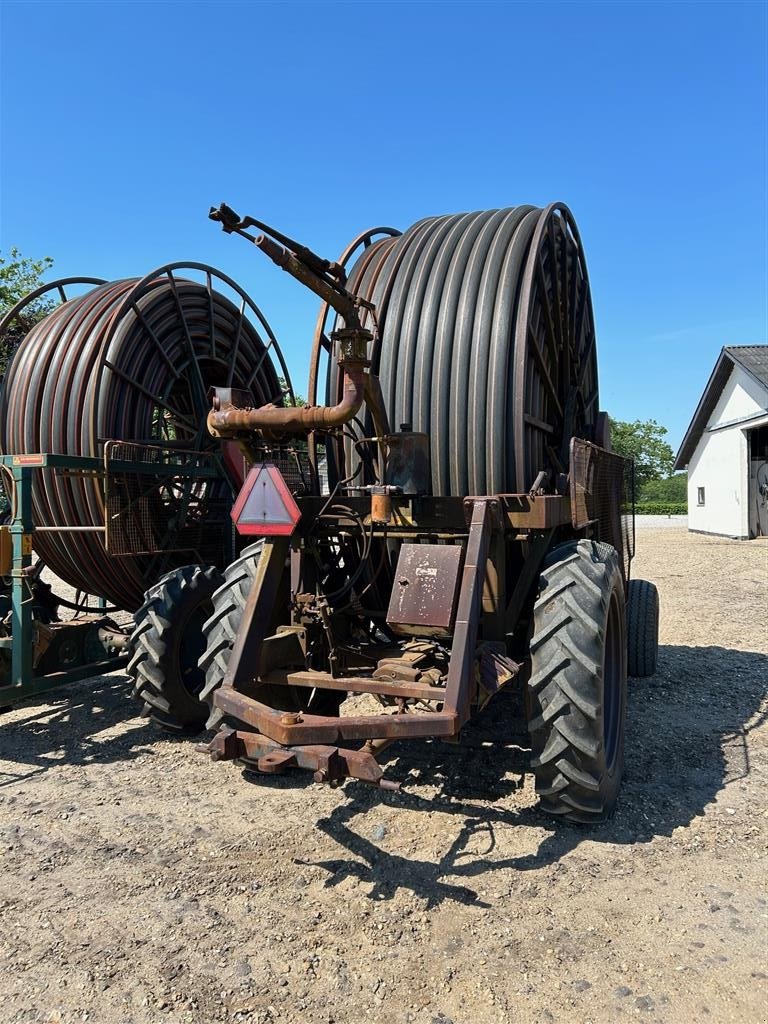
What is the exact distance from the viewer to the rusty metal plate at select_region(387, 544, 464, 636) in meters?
3.95

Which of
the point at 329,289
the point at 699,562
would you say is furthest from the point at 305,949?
the point at 699,562

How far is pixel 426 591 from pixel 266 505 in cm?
105

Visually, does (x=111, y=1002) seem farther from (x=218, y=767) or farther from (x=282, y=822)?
(x=218, y=767)

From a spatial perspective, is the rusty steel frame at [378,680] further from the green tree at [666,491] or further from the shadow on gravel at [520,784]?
the green tree at [666,491]

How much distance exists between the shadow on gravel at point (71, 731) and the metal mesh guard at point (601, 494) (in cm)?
350

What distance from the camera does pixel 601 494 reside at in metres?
5.84

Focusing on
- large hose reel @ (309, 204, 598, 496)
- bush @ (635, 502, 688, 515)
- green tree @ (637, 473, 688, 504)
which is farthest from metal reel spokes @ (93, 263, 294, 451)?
green tree @ (637, 473, 688, 504)

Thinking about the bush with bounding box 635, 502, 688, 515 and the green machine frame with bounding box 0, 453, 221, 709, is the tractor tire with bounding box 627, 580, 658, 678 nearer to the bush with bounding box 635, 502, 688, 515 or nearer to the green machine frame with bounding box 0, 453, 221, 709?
the green machine frame with bounding box 0, 453, 221, 709

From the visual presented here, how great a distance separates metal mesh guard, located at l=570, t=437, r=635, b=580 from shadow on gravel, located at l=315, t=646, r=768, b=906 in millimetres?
1363

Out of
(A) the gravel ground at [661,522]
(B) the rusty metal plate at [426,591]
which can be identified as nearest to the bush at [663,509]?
(A) the gravel ground at [661,522]

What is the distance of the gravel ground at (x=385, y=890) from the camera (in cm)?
266

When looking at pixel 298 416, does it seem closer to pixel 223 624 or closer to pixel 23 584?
pixel 223 624

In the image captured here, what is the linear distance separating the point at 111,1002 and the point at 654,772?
10.7ft

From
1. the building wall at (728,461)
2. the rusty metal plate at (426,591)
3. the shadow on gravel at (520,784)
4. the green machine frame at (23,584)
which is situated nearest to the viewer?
the shadow on gravel at (520,784)
